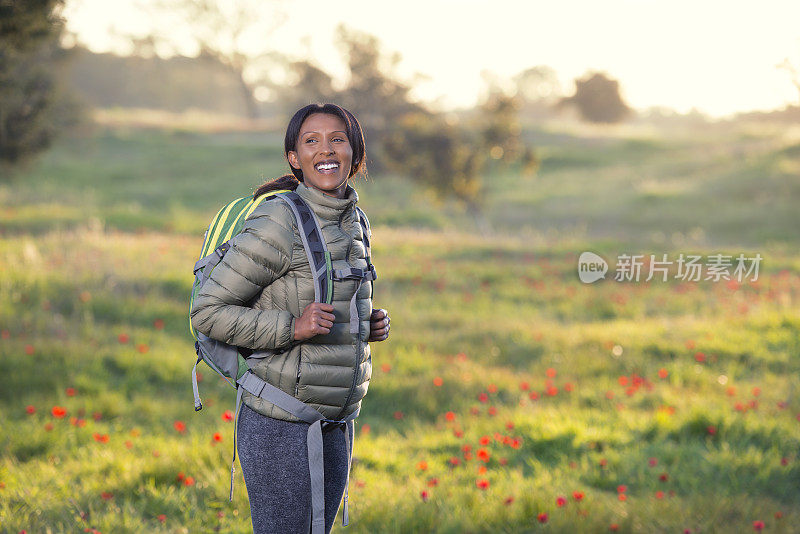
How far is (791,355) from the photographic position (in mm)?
8195

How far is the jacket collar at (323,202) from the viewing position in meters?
2.62

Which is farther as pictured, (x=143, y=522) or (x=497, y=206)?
(x=497, y=206)

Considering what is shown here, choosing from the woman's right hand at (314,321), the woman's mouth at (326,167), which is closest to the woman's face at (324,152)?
the woman's mouth at (326,167)

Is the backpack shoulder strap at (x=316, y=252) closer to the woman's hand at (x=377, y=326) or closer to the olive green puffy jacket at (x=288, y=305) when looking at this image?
the olive green puffy jacket at (x=288, y=305)

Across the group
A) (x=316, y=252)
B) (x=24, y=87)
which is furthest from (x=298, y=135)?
(x=24, y=87)

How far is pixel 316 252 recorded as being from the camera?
8.43 ft

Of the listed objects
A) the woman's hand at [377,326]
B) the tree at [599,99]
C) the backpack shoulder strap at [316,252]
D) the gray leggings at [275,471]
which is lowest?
the gray leggings at [275,471]

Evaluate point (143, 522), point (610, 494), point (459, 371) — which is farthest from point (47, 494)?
point (459, 371)

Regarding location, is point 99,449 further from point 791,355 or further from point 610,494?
point 791,355

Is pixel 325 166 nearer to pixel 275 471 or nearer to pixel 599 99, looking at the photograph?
pixel 275 471

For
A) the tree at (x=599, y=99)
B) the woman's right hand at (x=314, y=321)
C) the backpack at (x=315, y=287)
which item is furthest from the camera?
the tree at (x=599, y=99)

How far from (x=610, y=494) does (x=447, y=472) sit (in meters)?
1.17

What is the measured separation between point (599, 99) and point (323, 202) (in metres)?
67.0

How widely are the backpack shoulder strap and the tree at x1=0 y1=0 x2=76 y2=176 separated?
7050 millimetres
